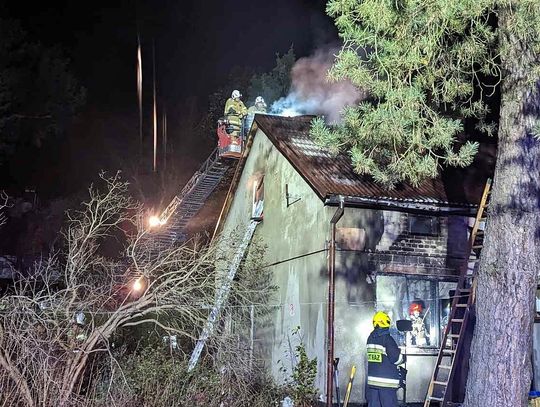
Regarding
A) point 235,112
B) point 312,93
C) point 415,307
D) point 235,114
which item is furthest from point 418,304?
point 312,93

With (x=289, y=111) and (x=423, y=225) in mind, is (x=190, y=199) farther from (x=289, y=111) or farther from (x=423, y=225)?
(x=289, y=111)

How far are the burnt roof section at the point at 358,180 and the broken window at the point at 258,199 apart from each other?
1.75 metres

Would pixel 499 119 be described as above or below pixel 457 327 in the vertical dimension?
above

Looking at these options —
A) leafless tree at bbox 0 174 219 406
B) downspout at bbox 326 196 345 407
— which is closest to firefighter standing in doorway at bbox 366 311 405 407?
downspout at bbox 326 196 345 407

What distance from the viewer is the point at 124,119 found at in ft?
109

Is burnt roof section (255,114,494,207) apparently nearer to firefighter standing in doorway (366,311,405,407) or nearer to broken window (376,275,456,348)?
broken window (376,275,456,348)

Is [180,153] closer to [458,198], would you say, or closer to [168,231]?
[168,231]

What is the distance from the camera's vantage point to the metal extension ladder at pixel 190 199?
17.6 metres

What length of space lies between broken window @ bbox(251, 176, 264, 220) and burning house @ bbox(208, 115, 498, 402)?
2276 millimetres

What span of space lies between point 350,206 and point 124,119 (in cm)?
2506

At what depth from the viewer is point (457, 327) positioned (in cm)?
1016

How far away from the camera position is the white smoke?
22625mm

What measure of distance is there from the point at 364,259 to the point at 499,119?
3853mm

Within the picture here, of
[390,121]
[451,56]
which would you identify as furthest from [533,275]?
[451,56]
